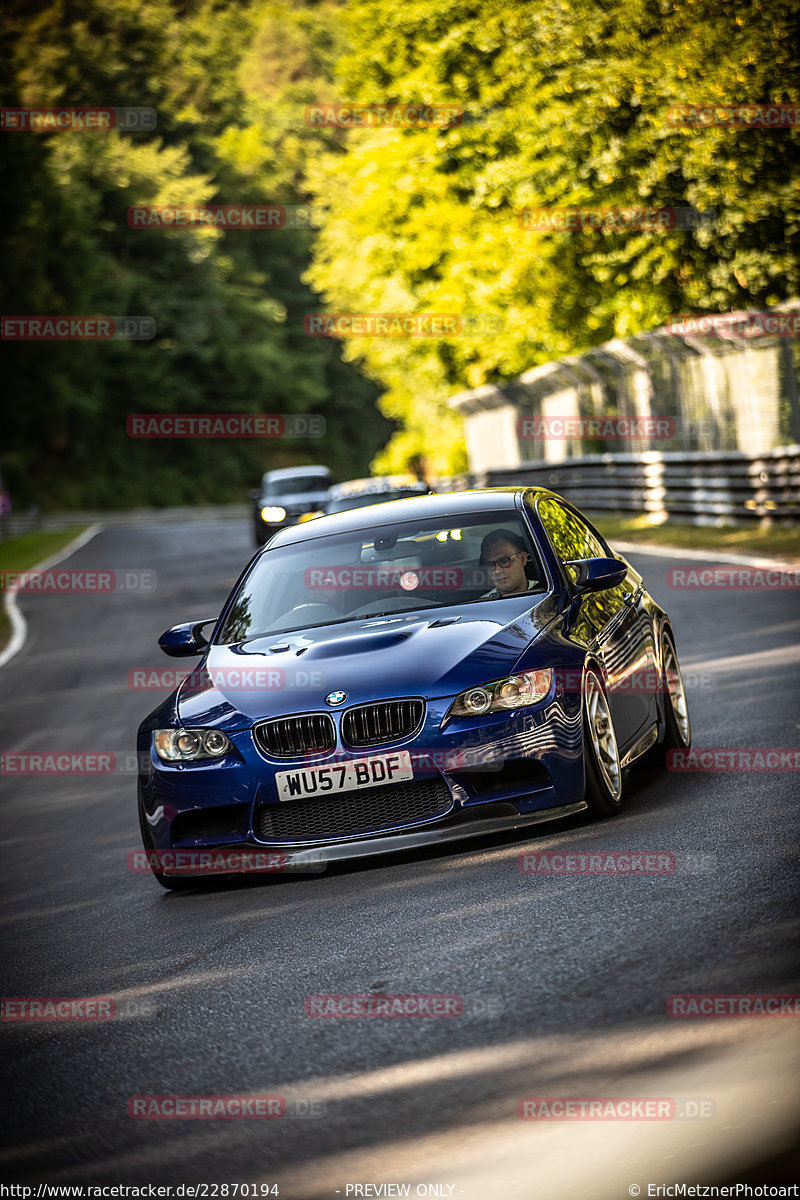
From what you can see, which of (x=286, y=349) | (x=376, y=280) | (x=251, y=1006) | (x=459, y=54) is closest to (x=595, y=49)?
(x=459, y=54)

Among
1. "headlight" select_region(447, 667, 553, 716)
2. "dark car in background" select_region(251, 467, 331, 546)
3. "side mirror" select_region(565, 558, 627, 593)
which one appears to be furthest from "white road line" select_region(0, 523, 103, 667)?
"headlight" select_region(447, 667, 553, 716)

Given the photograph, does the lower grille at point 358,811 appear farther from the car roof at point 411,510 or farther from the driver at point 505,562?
the car roof at point 411,510

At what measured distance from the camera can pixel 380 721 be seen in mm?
6457

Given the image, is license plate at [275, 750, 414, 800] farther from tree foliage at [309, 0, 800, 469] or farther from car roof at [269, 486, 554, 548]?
tree foliage at [309, 0, 800, 469]

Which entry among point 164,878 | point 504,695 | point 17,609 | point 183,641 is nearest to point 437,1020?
point 504,695

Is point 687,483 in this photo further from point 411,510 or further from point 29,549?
point 29,549

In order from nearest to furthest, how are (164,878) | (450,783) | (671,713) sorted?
(450,783) → (164,878) → (671,713)

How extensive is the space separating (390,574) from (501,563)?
56cm

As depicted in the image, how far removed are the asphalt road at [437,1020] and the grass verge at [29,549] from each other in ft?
70.2

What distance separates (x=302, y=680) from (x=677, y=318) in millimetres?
25466

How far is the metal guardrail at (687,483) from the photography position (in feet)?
67.1

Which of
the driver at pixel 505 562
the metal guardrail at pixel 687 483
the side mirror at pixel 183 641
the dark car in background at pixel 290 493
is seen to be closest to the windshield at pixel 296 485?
the dark car in background at pixel 290 493

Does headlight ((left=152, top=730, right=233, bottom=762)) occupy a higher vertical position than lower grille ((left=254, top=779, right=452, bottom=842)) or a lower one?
higher

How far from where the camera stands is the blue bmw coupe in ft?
21.0
